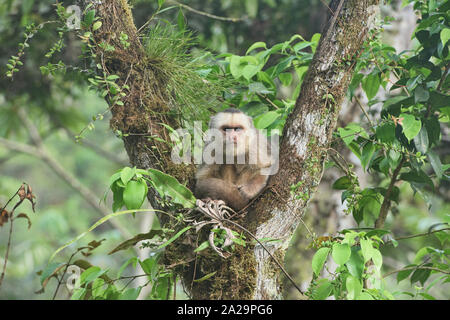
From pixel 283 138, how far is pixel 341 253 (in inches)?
30.1

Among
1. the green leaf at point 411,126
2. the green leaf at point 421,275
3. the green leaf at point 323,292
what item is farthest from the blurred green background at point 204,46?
the green leaf at point 323,292

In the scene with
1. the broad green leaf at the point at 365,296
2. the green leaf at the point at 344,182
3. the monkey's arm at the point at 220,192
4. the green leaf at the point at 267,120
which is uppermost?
the green leaf at the point at 267,120

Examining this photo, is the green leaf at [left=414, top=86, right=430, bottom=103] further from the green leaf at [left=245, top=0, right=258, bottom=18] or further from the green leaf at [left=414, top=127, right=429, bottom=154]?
the green leaf at [left=245, top=0, right=258, bottom=18]

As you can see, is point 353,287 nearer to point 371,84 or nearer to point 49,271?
point 371,84

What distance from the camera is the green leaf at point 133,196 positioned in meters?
2.33

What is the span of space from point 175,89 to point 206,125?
0.48m

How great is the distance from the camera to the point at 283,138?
9.06ft

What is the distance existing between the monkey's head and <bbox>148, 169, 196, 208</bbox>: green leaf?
1.06 m

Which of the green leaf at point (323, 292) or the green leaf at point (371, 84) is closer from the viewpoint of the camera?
the green leaf at point (323, 292)

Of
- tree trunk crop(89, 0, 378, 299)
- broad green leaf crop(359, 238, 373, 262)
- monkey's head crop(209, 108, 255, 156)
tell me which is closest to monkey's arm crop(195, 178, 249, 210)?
tree trunk crop(89, 0, 378, 299)

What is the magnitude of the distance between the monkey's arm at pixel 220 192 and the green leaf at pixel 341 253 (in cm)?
75

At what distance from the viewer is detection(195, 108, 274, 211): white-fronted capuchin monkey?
3.55 meters

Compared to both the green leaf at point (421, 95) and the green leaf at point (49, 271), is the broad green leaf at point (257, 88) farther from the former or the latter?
the green leaf at point (49, 271)

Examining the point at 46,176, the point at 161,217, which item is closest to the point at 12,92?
the point at 161,217
